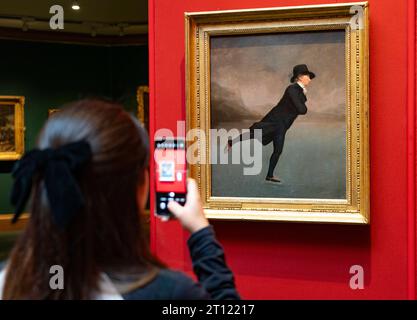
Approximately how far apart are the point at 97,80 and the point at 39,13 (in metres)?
1.61

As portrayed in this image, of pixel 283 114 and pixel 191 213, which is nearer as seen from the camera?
pixel 191 213

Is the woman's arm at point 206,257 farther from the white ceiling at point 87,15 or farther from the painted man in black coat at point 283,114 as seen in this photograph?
the white ceiling at point 87,15

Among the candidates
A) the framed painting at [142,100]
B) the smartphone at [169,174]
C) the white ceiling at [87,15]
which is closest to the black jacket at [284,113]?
the smartphone at [169,174]

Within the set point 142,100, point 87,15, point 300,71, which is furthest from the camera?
point 142,100

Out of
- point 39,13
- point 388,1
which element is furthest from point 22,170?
point 39,13

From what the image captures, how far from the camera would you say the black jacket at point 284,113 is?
2676 millimetres

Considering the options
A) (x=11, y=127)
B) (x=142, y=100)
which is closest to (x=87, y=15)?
(x=142, y=100)

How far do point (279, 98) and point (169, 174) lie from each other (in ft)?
4.29

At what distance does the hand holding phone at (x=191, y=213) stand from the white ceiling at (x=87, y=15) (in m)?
7.18

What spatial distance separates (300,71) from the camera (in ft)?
8.77

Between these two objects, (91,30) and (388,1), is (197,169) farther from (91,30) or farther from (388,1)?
(91,30)

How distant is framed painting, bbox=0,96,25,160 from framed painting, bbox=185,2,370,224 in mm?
7160

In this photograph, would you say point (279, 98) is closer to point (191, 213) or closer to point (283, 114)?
point (283, 114)
